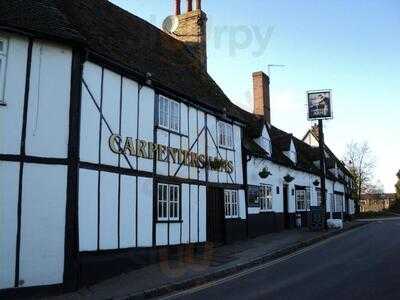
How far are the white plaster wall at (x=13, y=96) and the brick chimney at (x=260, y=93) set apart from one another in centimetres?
2080

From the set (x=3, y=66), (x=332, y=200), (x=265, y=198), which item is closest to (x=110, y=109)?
(x=3, y=66)

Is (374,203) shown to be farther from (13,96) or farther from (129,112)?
(13,96)

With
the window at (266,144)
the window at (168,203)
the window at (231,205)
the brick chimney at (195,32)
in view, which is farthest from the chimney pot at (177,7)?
the window at (168,203)

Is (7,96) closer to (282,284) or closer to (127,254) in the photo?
(127,254)

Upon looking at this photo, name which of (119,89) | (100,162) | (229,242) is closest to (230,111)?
(229,242)

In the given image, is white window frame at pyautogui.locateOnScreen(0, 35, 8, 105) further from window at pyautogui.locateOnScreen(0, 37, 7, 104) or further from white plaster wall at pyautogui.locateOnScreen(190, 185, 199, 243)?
white plaster wall at pyautogui.locateOnScreen(190, 185, 199, 243)

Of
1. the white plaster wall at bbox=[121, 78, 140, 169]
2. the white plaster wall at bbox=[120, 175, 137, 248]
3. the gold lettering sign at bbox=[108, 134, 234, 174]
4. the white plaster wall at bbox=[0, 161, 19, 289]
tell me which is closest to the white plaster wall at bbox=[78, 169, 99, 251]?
the white plaster wall at bbox=[120, 175, 137, 248]

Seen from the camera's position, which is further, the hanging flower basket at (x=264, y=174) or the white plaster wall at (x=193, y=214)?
the hanging flower basket at (x=264, y=174)

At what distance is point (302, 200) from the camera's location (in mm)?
31844

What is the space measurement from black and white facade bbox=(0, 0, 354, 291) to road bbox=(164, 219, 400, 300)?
9.66 ft

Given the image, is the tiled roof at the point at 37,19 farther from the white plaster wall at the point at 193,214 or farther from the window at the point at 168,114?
the white plaster wall at the point at 193,214

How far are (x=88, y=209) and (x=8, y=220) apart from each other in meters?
2.14

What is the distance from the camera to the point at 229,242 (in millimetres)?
20094

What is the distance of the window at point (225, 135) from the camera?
66.0ft
